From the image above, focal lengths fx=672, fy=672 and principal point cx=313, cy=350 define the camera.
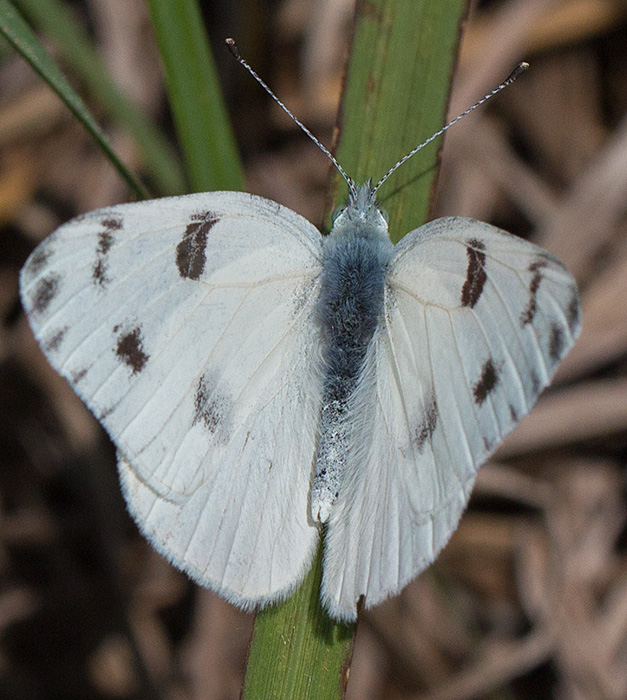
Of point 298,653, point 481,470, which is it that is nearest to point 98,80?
point 298,653

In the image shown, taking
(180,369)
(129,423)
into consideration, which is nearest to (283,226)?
(180,369)

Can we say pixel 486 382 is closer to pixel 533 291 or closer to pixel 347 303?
pixel 533 291

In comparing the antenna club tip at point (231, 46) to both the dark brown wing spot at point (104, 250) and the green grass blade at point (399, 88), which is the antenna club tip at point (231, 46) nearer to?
the green grass blade at point (399, 88)

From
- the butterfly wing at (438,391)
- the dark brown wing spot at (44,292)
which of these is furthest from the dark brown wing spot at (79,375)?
the butterfly wing at (438,391)

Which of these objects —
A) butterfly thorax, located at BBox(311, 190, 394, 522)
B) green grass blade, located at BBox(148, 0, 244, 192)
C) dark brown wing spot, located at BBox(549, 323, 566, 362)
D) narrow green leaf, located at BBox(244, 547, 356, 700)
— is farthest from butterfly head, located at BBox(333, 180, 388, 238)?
narrow green leaf, located at BBox(244, 547, 356, 700)

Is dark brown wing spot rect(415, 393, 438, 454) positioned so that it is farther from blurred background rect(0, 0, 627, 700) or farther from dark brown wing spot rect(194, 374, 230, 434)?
blurred background rect(0, 0, 627, 700)

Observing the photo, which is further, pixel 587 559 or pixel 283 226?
pixel 587 559

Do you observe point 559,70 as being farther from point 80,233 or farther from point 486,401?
point 80,233
